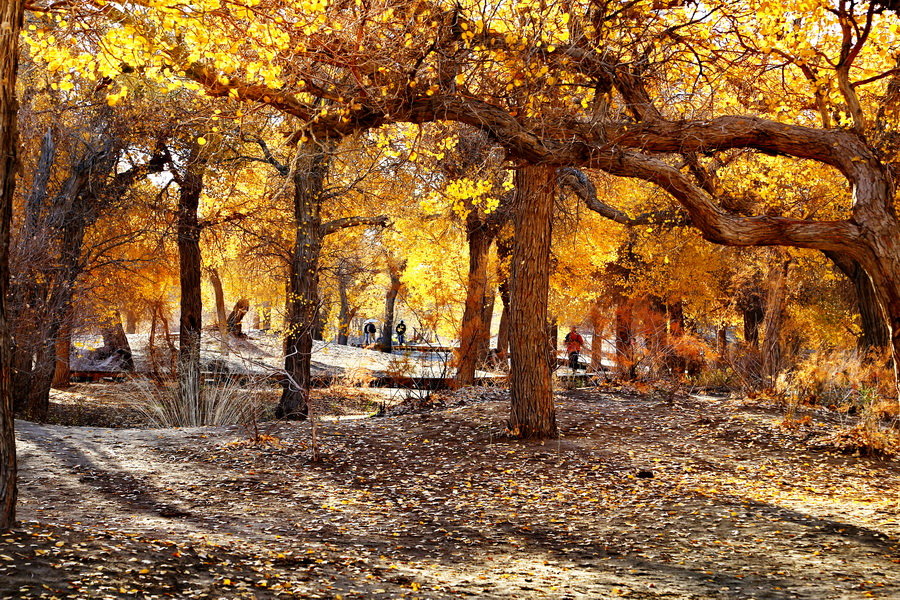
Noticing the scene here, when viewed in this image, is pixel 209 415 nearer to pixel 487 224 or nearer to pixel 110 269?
pixel 110 269

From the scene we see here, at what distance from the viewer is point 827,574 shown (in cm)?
467

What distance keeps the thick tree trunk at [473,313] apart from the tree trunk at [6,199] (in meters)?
11.4

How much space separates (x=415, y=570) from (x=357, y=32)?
4.50 metres

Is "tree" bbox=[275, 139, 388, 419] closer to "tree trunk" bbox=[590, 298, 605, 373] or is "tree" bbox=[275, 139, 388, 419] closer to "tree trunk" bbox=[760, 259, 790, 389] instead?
"tree trunk" bbox=[590, 298, 605, 373]

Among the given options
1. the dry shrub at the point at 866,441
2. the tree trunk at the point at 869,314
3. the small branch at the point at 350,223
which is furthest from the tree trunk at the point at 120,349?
the dry shrub at the point at 866,441

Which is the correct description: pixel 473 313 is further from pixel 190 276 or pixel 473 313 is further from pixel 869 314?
pixel 869 314

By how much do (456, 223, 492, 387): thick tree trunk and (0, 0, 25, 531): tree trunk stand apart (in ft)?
37.4

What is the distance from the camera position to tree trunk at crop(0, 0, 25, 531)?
413 cm

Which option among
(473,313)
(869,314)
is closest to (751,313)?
(473,313)

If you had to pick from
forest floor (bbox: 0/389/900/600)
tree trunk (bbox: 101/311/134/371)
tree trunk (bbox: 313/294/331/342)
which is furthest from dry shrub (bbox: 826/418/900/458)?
tree trunk (bbox: 101/311/134/371)

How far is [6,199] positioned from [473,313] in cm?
1205

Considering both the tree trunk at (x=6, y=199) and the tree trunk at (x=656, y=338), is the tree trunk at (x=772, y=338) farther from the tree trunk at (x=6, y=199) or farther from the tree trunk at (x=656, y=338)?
the tree trunk at (x=6, y=199)

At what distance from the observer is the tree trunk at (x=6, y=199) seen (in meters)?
4.13

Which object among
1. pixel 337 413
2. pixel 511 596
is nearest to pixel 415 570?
pixel 511 596
